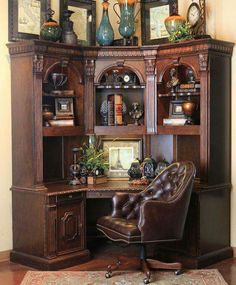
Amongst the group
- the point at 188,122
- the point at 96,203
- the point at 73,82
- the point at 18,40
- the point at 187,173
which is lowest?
the point at 96,203

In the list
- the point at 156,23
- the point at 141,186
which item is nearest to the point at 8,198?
the point at 141,186

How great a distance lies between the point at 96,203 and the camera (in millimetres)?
6281

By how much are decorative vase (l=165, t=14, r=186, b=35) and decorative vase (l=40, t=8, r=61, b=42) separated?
1.16 metres

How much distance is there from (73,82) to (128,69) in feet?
2.08

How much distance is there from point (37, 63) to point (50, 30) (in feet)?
1.48

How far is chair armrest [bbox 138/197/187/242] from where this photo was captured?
476 cm

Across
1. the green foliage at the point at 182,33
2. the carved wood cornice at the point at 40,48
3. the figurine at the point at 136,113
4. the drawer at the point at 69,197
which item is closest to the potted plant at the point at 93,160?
the drawer at the point at 69,197

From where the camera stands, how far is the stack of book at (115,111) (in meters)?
5.96

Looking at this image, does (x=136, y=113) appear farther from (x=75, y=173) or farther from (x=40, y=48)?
(x=40, y=48)

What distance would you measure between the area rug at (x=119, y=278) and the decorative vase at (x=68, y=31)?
7.93ft

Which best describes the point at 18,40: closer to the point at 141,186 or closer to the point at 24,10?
the point at 24,10

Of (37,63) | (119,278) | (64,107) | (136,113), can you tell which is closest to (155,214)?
(119,278)

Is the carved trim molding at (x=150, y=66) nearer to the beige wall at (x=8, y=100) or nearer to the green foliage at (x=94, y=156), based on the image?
the beige wall at (x=8, y=100)

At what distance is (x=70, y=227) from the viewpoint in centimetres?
536
